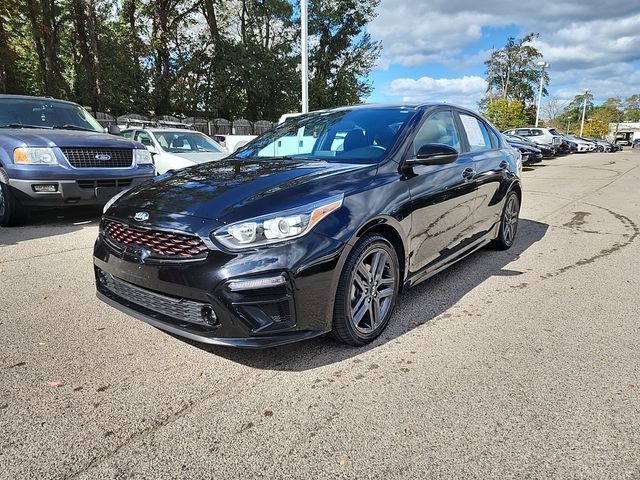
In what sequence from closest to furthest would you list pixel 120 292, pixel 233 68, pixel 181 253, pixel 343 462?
pixel 343 462, pixel 181 253, pixel 120 292, pixel 233 68

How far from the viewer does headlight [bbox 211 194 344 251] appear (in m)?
2.53

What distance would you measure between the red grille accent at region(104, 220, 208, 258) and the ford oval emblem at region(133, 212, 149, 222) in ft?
0.19

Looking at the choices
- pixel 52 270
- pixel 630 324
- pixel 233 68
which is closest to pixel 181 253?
A: pixel 52 270

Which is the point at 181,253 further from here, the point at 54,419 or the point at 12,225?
the point at 12,225

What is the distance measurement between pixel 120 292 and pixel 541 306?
323cm

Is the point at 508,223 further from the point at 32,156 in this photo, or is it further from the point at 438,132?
the point at 32,156

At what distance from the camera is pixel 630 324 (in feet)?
11.5

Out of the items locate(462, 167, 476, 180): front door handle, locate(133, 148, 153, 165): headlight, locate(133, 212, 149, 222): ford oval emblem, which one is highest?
locate(133, 148, 153, 165): headlight

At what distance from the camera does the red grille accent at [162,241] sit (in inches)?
101

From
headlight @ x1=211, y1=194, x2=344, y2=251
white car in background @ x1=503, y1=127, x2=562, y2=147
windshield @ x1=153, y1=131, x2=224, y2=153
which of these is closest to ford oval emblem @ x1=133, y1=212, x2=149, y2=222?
headlight @ x1=211, y1=194, x2=344, y2=251

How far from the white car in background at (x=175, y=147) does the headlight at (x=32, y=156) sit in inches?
125

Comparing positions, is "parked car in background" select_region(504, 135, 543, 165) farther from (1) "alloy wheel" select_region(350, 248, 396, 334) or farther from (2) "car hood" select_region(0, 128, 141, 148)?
(1) "alloy wheel" select_region(350, 248, 396, 334)

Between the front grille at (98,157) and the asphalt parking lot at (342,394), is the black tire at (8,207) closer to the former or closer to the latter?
the front grille at (98,157)

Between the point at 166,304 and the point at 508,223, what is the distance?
4.35 m
